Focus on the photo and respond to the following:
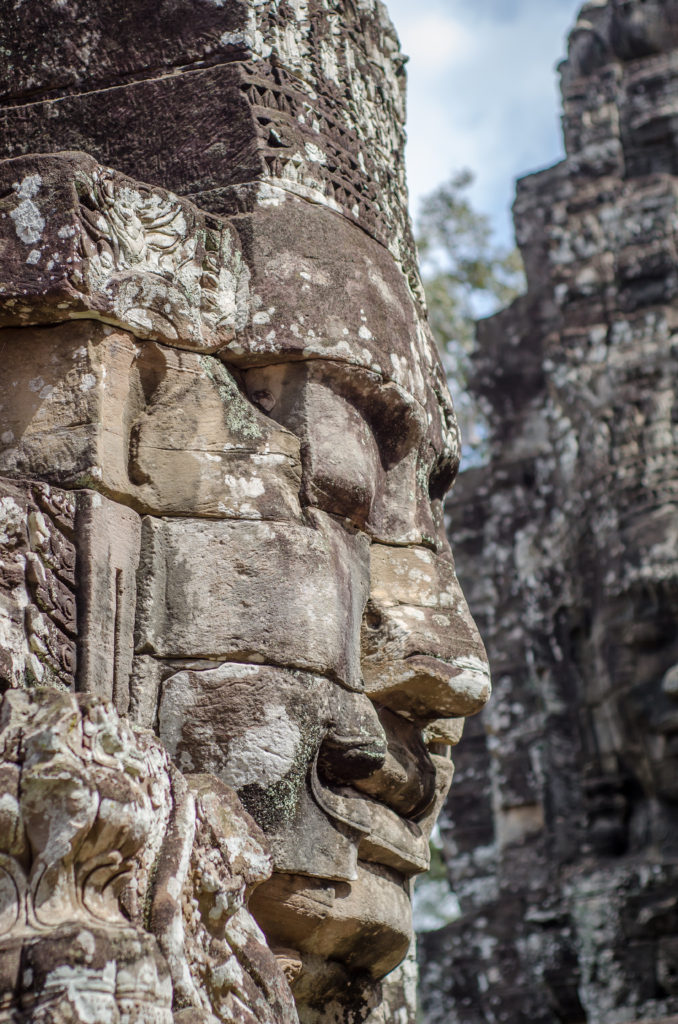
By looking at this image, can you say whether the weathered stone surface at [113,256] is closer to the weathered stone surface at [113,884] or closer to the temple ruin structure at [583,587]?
the weathered stone surface at [113,884]

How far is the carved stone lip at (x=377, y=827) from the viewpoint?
3.43m

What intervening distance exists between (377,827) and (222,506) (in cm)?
88

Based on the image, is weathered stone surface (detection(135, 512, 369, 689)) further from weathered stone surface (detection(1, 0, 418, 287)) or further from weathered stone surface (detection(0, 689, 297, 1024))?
weathered stone surface (detection(1, 0, 418, 287))

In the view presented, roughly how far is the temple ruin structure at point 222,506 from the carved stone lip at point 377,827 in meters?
0.01

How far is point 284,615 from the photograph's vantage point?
11.2 feet

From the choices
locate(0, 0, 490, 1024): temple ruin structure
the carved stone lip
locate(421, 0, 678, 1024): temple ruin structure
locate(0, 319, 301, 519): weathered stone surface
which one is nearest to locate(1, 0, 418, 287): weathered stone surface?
Result: locate(0, 0, 490, 1024): temple ruin structure

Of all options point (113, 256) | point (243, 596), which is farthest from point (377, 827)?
point (113, 256)

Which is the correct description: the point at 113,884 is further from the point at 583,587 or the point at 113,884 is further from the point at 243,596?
the point at 583,587

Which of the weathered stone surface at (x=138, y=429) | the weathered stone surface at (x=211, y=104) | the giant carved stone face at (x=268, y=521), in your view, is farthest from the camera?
the weathered stone surface at (x=211, y=104)

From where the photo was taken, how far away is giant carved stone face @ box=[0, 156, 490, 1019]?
335 cm

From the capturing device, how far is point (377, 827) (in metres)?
3.67

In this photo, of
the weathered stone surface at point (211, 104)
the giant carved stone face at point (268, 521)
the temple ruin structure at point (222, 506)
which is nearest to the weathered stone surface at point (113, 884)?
the temple ruin structure at point (222, 506)

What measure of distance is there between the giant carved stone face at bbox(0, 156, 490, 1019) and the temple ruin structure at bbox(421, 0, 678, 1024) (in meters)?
6.23

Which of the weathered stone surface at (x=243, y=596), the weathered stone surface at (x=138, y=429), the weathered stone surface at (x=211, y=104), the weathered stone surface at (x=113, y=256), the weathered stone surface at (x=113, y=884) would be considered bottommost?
the weathered stone surface at (x=113, y=884)
